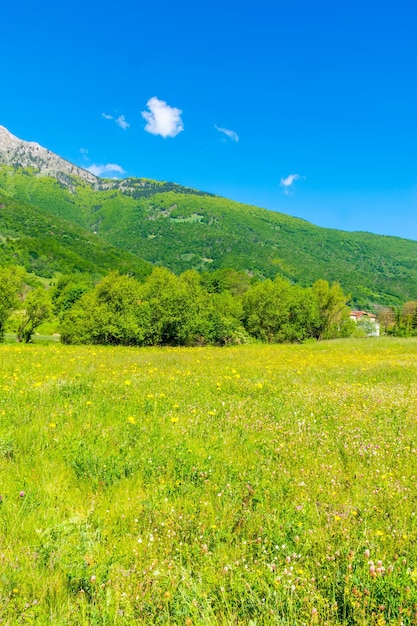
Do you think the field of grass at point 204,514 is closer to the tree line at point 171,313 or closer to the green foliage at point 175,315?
the green foliage at point 175,315

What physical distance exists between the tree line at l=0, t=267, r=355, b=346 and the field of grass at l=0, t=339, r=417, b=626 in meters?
35.3

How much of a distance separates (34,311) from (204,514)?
53.6 m

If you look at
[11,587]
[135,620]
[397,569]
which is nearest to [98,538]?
[11,587]

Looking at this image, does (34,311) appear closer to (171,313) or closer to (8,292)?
(8,292)

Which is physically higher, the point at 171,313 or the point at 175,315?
the point at 171,313

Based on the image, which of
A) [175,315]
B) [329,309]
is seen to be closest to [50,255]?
[329,309]

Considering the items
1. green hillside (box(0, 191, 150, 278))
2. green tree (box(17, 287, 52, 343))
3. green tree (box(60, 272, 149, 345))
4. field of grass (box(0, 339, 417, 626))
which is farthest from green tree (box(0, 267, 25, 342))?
green hillside (box(0, 191, 150, 278))

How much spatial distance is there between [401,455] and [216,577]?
362 centimetres

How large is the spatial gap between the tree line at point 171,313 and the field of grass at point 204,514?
116 feet

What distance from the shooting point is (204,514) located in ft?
11.5

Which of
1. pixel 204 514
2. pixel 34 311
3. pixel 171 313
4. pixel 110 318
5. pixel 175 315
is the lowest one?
pixel 34 311

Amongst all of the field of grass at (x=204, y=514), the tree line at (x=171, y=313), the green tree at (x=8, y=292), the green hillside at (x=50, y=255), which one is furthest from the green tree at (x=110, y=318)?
the green hillside at (x=50, y=255)

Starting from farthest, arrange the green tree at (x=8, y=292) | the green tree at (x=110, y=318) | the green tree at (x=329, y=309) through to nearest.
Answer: the green tree at (x=329, y=309), the green tree at (x=8, y=292), the green tree at (x=110, y=318)

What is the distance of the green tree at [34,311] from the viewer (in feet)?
164
